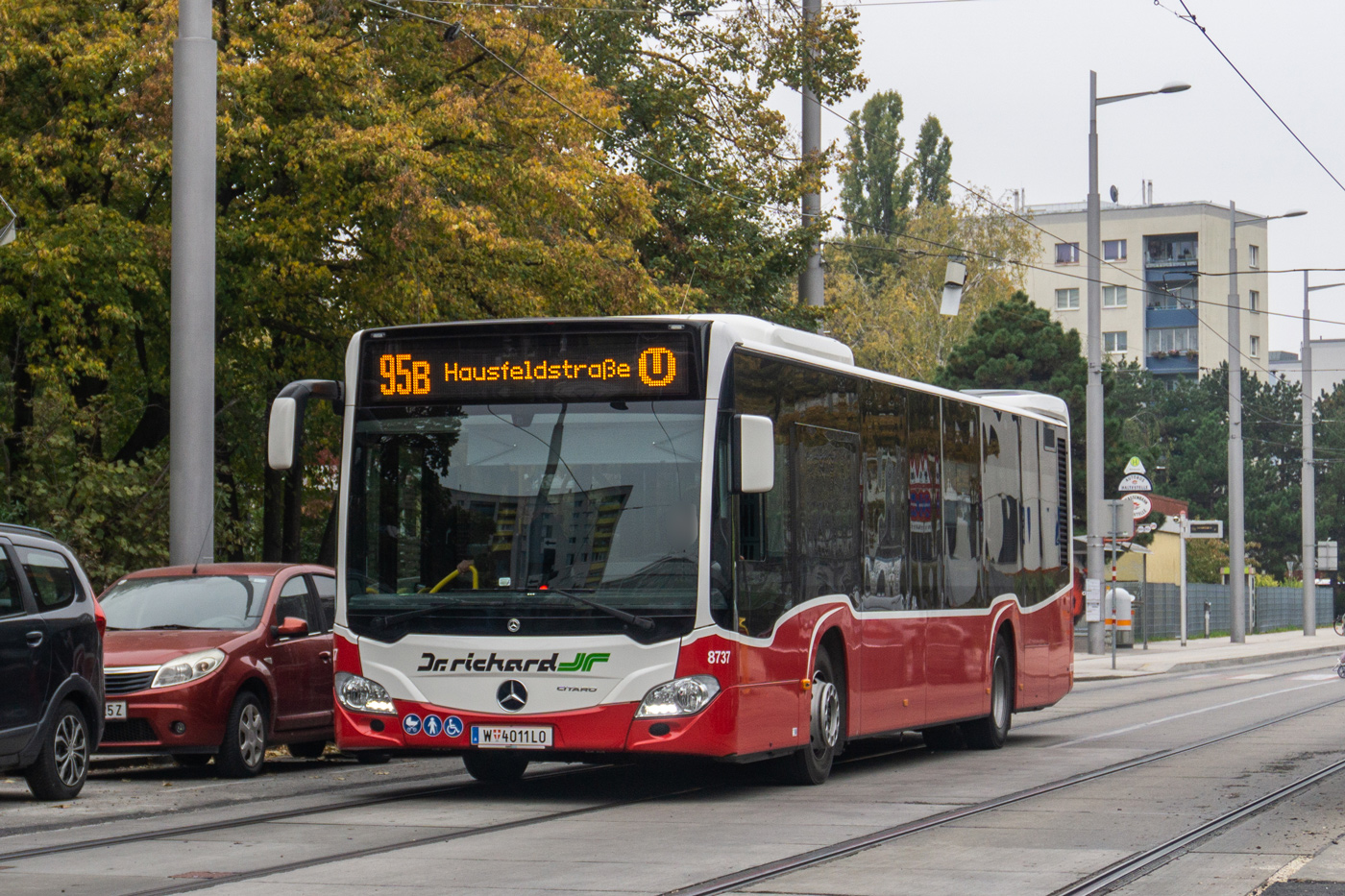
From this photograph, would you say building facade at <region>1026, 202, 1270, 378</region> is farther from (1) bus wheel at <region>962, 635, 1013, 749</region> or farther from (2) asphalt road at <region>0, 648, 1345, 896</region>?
(2) asphalt road at <region>0, 648, 1345, 896</region>

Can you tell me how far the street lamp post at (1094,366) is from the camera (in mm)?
34125

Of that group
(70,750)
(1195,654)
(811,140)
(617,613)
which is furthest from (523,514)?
(1195,654)

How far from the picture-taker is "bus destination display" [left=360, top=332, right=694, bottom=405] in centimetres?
1169

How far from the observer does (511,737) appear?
37.6ft

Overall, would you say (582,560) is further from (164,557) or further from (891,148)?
(891,148)

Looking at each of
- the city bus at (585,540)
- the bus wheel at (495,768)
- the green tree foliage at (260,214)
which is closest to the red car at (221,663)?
the bus wheel at (495,768)

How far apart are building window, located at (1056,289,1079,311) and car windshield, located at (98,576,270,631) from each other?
93136 mm

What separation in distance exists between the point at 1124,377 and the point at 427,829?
8784 cm

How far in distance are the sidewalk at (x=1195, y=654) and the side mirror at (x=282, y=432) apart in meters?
22.0

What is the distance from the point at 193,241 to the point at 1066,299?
9205 centimetres

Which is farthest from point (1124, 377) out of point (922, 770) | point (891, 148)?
point (922, 770)

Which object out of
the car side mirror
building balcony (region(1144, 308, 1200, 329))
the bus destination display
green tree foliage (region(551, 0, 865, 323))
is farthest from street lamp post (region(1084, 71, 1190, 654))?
building balcony (region(1144, 308, 1200, 329))

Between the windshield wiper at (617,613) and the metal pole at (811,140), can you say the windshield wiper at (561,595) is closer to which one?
the windshield wiper at (617,613)

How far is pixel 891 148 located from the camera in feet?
253
